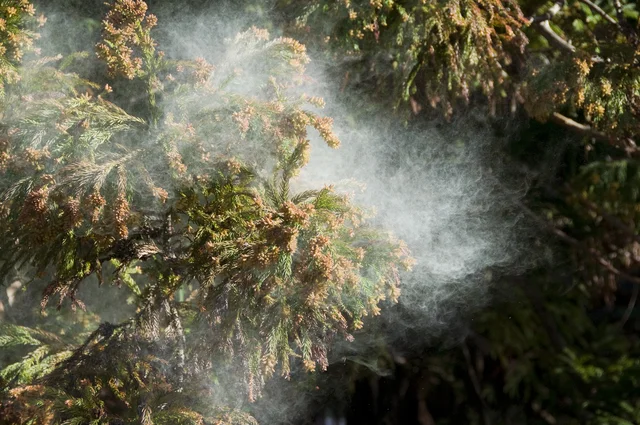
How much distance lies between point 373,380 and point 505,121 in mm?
1162

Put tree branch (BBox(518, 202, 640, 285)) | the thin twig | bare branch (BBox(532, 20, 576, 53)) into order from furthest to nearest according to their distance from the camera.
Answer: the thin twig < tree branch (BBox(518, 202, 640, 285)) < bare branch (BBox(532, 20, 576, 53))

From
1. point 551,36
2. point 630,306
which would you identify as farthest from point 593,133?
point 630,306

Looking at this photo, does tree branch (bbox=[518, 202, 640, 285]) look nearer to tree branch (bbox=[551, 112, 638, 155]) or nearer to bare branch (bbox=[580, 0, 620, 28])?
tree branch (bbox=[551, 112, 638, 155])

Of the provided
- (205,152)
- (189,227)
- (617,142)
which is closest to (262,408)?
(189,227)

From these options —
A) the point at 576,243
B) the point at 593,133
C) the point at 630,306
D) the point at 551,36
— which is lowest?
the point at 630,306

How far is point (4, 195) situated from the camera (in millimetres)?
1764

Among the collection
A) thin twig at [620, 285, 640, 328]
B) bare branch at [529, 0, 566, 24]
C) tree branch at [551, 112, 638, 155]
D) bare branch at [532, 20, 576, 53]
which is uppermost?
bare branch at [529, 0, 566, 24]

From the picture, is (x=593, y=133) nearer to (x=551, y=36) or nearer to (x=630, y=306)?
(x=551, y=36)

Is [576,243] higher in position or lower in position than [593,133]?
lower

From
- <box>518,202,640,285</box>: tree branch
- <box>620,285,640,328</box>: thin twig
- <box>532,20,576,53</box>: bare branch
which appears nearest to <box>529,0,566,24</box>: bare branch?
<box>532,20,576,53</box>: bare branch

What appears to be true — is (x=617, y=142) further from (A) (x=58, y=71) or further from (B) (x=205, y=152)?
(A) (x=58, y=71)

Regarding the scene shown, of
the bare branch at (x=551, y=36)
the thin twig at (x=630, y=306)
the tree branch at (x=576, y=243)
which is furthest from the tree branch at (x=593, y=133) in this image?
the thin twig at (x=630, y=306)

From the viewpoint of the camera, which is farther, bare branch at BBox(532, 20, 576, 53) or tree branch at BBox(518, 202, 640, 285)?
tree branch at BBox(518, 202, 640, 285)

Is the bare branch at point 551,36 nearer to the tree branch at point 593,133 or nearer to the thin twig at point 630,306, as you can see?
the tree branch at point 593,133
